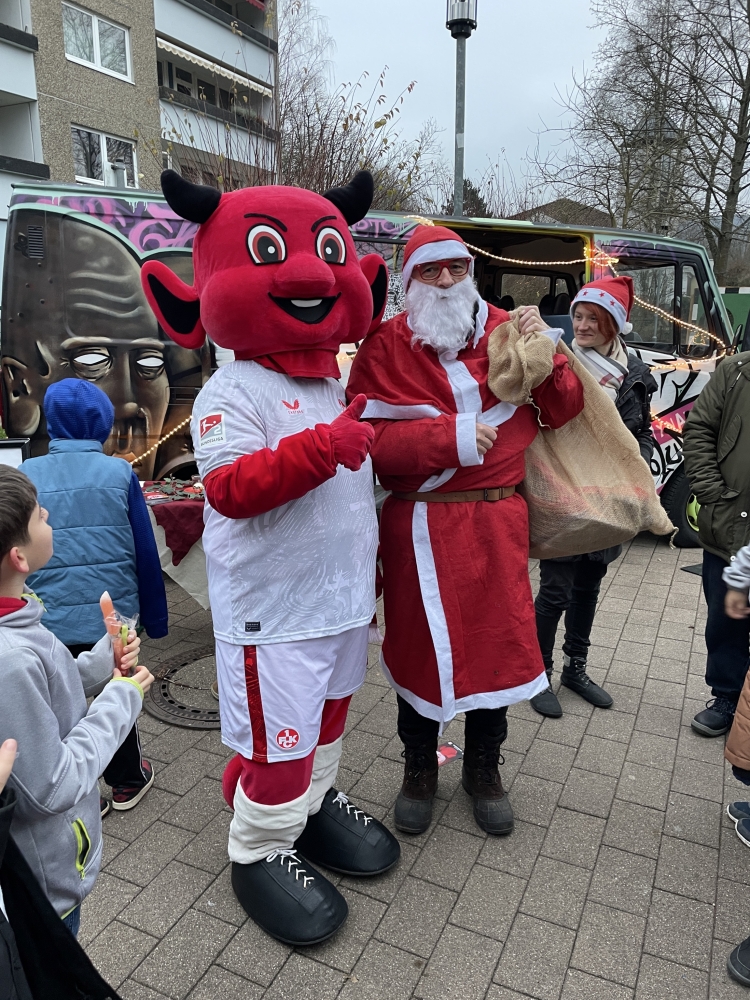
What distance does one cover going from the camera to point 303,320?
2.09 metres

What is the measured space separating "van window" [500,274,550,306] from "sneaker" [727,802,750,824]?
5.96 metres

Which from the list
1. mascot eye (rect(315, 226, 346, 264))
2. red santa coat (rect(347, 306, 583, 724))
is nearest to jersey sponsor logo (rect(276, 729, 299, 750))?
red santa coat (rect(347, 306, 583, 724))

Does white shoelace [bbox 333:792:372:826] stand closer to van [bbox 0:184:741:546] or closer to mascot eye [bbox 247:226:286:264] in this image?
mascot eye [bbox 247:226:286:264]

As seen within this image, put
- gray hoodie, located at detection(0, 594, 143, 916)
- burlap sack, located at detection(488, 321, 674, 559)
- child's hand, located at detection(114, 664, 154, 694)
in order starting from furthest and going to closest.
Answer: burlap sack, located at detection(488, 321, 674, 559) → child's hand, located at detection(114, 664, 154, 694) → gray hoodie, located at detection(0, 594, 143, 916)

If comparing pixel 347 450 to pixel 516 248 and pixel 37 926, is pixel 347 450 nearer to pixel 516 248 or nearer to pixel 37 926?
pixel 37 926

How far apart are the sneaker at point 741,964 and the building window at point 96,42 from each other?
19.5m

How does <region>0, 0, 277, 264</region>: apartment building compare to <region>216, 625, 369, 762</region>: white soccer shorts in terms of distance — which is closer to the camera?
<region>216, 625, 369, 762</region>: white soccer shorts

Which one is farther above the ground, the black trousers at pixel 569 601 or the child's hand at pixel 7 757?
the child's hand at pixel 7 757

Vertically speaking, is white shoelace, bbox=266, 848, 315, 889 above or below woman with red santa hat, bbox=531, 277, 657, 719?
below

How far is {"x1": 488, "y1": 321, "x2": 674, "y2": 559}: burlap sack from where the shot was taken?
2578mm

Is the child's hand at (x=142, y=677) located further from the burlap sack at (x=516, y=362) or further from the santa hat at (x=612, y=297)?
the santa hat at (x=612, y=297)

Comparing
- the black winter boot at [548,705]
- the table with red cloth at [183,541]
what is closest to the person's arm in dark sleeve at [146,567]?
the table with red cloth at [183,541]

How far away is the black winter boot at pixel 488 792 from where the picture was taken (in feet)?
8.62

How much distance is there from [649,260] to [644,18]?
514 inches
